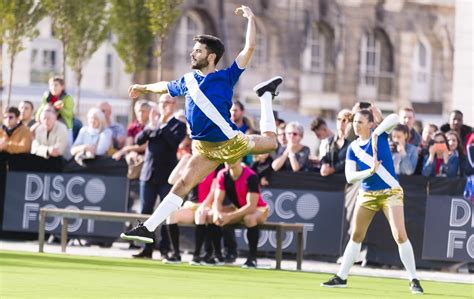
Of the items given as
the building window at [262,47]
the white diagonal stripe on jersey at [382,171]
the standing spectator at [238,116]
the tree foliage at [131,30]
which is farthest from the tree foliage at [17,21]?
the building window at [262,47]

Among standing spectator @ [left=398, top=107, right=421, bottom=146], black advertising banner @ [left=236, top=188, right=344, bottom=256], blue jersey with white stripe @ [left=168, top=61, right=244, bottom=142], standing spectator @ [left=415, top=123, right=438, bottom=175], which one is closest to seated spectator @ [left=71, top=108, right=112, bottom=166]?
black advertising banner @ [left=236, top=188, right=344, bottom=256]

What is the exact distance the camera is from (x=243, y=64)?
16.8 meters

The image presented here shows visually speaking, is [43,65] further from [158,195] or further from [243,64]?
[243,64]

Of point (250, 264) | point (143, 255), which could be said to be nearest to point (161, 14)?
point (143, 255)

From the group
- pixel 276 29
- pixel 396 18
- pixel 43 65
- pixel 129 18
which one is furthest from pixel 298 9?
pixel 129 18

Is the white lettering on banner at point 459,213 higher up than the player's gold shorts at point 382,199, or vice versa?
the player's gold shorts at point 382,199

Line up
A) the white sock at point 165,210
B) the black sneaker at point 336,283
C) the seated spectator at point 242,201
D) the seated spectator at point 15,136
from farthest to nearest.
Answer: the seated spectator at point 15,136, the seated spectator at point 242,201, the black sneaker at point 336,283, the white sock at point 165,210

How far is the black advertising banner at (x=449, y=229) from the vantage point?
22.7m

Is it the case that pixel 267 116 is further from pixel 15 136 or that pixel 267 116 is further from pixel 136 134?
pixel 15 136

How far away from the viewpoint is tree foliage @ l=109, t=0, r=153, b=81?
44.2m

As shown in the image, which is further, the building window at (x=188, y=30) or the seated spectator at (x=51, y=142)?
the building window at (x=188, y=30)

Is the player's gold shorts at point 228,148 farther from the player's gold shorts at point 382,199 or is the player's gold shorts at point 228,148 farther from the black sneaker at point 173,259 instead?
the black sneaker at point 173,259

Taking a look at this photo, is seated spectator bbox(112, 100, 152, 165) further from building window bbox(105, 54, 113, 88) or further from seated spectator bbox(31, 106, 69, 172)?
building window bbox(105, 54, 113, 88)

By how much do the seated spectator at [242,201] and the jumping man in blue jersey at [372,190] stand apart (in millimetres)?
3376
